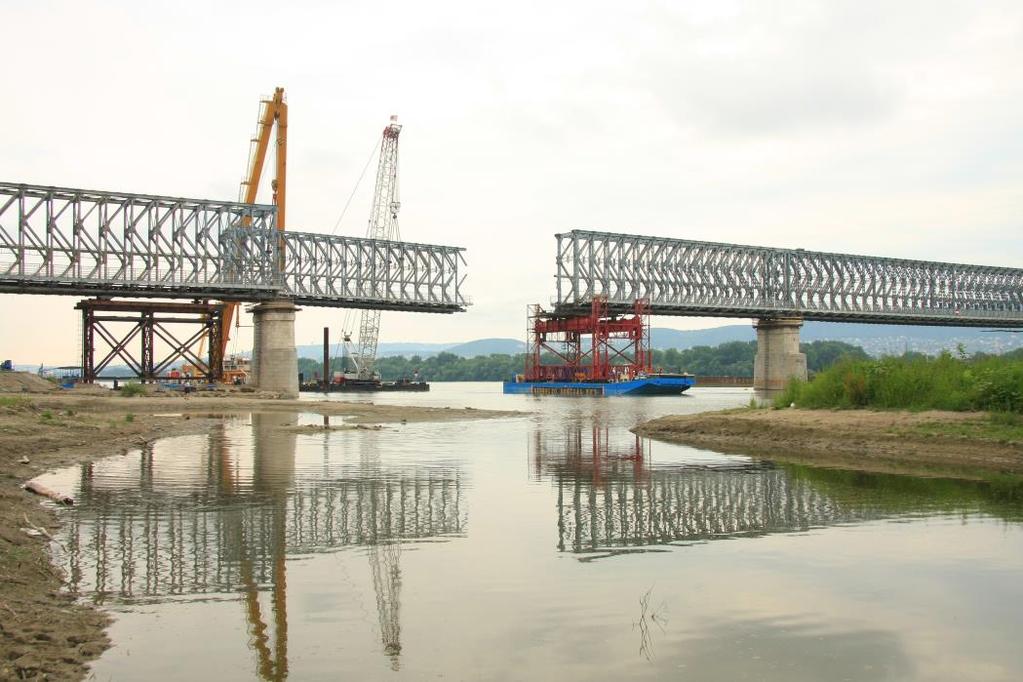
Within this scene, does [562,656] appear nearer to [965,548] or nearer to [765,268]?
[965,548]

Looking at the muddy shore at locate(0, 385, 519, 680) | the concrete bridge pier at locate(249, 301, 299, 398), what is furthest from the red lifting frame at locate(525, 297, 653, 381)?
the muddy shore at locate(0, 385, 519, 680)

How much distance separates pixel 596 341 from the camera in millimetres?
147000

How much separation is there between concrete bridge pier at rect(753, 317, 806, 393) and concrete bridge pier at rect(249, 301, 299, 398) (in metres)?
77.6

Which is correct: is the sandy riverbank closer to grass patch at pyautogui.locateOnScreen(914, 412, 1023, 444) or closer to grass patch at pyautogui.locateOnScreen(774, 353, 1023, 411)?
grass patch at pyautogui.locateOnScreen(914, 412, 1023, 444)

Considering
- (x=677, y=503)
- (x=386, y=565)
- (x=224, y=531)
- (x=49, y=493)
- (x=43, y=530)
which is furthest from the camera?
(x=677, y=503)

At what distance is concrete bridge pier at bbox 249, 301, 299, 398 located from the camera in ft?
317

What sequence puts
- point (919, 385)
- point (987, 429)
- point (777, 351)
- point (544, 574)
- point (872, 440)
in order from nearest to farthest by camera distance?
point (544, 574), point (987, 429), point (872, 440), point (919, 385), point (777, 351)

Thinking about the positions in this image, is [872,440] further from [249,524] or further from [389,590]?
[389,590]

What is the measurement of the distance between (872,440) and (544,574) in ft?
74.7

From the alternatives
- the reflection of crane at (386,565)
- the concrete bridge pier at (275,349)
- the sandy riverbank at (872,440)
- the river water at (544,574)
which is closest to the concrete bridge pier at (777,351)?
the concrete bridge pier at (275,349)

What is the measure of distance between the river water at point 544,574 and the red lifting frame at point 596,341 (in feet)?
394

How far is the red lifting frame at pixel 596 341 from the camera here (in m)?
146

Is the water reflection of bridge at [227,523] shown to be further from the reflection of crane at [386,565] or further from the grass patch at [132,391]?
the grass patch at [132,391]

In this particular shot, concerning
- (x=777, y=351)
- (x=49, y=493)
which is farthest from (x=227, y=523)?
(x=777, y=351)
